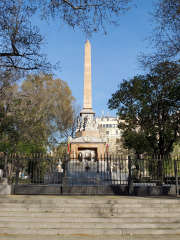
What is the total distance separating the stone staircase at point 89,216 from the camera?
7207 mm

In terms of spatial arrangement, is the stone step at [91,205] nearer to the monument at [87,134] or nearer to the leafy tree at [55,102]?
the monument at [87,134]

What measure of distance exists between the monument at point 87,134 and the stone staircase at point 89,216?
823cm

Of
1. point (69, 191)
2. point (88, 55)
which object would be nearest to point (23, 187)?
point (69, 191)

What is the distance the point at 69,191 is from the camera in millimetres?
11750

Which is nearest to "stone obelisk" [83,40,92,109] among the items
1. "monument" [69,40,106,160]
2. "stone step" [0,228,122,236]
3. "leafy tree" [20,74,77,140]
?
"monument" [69,40,106,160]

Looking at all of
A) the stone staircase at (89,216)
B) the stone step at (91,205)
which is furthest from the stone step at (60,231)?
the stone step at (91,205)

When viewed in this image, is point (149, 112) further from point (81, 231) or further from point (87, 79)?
point (81, 231)

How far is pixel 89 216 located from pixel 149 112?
1586cm

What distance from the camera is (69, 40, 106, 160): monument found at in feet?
61.1

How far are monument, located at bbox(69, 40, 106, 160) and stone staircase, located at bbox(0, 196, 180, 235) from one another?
27.0 feet

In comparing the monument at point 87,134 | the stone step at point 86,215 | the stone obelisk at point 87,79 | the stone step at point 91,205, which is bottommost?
the stone step at point 86,215

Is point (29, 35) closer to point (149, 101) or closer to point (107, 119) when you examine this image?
point (149, 101)

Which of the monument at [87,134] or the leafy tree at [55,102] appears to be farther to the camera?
the leafy tree at [55,102]

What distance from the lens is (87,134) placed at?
64.2 ft
